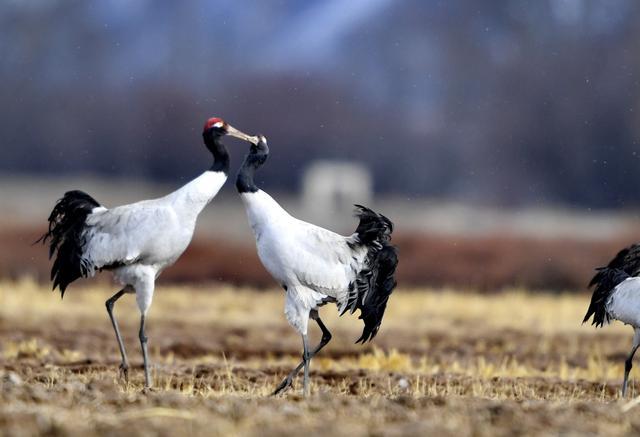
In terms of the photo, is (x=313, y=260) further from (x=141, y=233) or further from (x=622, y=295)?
(x=622, y=295)

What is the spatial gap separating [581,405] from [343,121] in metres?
87.7

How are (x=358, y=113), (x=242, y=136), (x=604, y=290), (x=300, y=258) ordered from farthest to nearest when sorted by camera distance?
(x=358, y=113)
(x=604, y=290)
(x=242, y=136)
(x=300, y=258)

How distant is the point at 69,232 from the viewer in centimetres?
1110

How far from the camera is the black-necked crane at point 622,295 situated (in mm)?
10578

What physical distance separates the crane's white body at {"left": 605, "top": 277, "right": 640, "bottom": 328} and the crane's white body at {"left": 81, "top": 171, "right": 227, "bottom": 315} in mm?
3444

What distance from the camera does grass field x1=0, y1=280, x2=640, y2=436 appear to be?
22.7ft

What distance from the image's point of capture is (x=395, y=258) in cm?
1016

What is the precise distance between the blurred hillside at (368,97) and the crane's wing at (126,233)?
5310 cm

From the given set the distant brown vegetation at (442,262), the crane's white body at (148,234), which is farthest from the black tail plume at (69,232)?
the distant brown vegetation at (442,262)

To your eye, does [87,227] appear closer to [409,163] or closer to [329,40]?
[409,163]

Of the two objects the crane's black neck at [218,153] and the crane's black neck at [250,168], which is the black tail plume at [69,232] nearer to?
the crane's black neck at [218,153]

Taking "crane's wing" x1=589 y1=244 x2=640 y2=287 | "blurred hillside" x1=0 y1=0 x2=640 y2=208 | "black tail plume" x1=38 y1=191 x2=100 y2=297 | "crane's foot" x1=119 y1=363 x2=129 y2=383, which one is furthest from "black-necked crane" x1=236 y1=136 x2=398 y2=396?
"blurred hillside" x1=0 y1=0 x2=640 y2=208

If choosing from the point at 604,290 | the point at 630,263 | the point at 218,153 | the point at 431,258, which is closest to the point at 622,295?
the point at 604,290

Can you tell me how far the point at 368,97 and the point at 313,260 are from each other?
94.2 m
